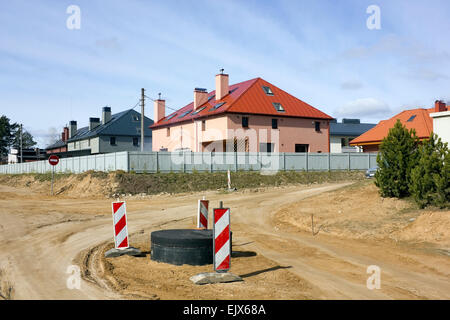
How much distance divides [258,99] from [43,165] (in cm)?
2648

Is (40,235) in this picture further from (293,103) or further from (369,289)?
(293,103)

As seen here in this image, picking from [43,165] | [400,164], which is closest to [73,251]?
[400,164]

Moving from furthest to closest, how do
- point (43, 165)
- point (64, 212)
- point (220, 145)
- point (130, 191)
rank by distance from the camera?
point (43, 165)
point (220, 145)
point (130, 191)
point (64, 212)

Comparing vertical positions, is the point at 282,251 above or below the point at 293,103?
below

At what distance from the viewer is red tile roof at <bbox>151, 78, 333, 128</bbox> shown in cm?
4009

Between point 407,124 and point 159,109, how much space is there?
29136 mm

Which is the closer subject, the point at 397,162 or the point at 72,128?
the point at 397,162

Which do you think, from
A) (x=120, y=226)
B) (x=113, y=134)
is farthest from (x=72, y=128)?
(x=120, y=226)

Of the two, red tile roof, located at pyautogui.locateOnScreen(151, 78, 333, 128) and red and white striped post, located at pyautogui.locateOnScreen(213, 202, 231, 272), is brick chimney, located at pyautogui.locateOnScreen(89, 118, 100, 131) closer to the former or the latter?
red tile roof, located at pyautogui.locateOnScreen(151, 78, 333, 128)

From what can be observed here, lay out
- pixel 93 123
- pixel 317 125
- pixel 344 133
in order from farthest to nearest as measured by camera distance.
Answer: pixel 344 133
pixel 93 123
pixel 317 125

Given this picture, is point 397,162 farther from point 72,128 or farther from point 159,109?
point 72,128

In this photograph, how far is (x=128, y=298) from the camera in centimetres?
607

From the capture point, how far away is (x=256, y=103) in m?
41.4

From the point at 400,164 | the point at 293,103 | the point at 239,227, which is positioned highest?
the point at 293,103
